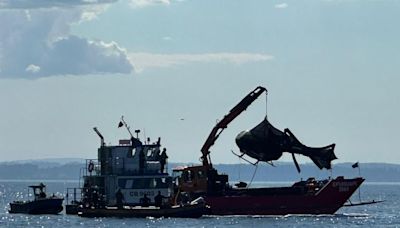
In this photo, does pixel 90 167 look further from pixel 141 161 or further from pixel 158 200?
pixel 158 200

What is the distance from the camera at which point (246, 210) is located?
111312 millimetres

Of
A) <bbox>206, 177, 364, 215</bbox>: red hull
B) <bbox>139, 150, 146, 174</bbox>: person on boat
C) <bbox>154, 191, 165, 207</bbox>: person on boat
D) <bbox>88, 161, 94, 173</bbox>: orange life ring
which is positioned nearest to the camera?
<bbox>154, 191, 165, 207</bbox>: person on boat

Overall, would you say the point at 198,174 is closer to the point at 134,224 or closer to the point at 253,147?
the point at 253,147

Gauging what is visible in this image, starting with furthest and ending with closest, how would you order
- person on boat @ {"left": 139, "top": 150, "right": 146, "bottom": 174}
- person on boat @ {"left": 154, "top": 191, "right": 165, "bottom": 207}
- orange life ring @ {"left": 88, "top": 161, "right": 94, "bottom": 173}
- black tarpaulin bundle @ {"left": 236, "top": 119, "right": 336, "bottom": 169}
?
orange life ring @ {"left": 88, "top": 161, "right": 94, "bottom": 173}
person on boat @ {"left": 139, "top": 150, "right": 146, "bottom": 174}
black tarpaulin bundle @ {"left": 236, "top": 119, "right": 336, "bottom": 169}
person on boat @ {"left": 154, "top": 191, "right": 165, "bottom": 207}

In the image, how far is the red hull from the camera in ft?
364

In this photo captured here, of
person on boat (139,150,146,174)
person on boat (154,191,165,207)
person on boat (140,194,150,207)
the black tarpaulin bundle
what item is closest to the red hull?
the black tarpaulin bundle

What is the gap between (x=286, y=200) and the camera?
11131 cm

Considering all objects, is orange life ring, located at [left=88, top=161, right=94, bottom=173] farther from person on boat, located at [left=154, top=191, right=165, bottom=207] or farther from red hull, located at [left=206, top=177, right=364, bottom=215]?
red hull, located at [left=206, top=177, right=364, bottom=215]

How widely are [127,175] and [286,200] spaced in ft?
44.2

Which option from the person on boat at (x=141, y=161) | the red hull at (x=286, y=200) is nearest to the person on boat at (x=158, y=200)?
the person on boat at (x=141, y=161)

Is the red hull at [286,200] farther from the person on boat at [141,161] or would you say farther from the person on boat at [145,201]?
the person on boat at [141,161]

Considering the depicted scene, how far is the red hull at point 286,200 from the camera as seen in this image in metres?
111

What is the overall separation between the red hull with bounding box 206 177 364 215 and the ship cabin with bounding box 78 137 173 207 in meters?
4.77

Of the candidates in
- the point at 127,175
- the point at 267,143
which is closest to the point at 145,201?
the point at 127,175
